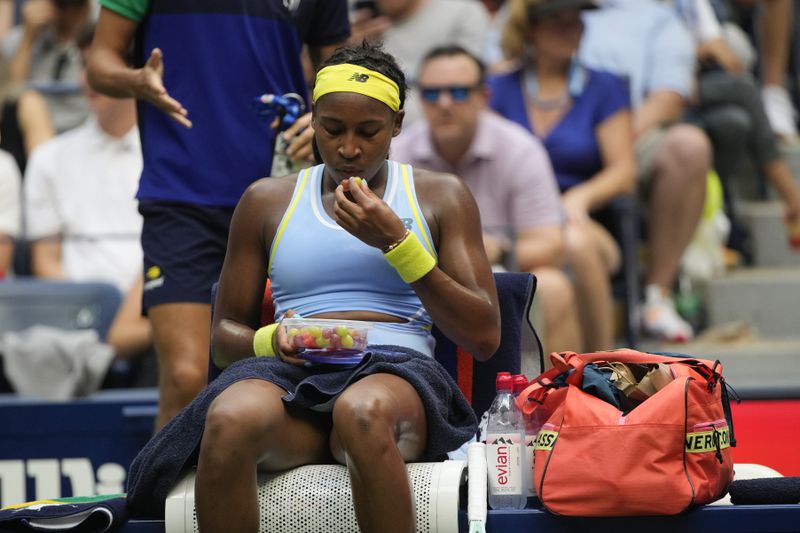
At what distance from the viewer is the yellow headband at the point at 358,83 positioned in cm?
346

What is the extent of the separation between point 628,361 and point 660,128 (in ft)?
12.3

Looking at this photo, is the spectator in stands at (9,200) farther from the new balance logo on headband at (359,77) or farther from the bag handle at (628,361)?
the bag handle at (628,361)

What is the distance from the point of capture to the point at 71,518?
3355mm

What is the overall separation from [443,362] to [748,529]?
3.17 ft

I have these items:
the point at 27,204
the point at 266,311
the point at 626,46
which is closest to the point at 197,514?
the point at 266,311

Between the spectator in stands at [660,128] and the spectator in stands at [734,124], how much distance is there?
16 cm

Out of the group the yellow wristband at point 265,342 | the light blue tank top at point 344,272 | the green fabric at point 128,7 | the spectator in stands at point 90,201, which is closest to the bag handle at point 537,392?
the light blue tank top at point 344,272

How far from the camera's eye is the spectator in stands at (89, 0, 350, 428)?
4.14 m

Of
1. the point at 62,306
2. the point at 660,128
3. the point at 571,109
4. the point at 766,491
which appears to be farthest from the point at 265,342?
the point at 660,128

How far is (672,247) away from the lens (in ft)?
21.5

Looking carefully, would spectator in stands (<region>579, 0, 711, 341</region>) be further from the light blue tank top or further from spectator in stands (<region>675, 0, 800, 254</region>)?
the light blue tank top

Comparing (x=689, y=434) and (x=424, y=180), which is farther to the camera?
(x=424, y=180)

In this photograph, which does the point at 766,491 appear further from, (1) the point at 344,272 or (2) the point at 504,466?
(1) the point at 344,272

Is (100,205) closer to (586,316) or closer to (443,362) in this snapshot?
(586,316)
